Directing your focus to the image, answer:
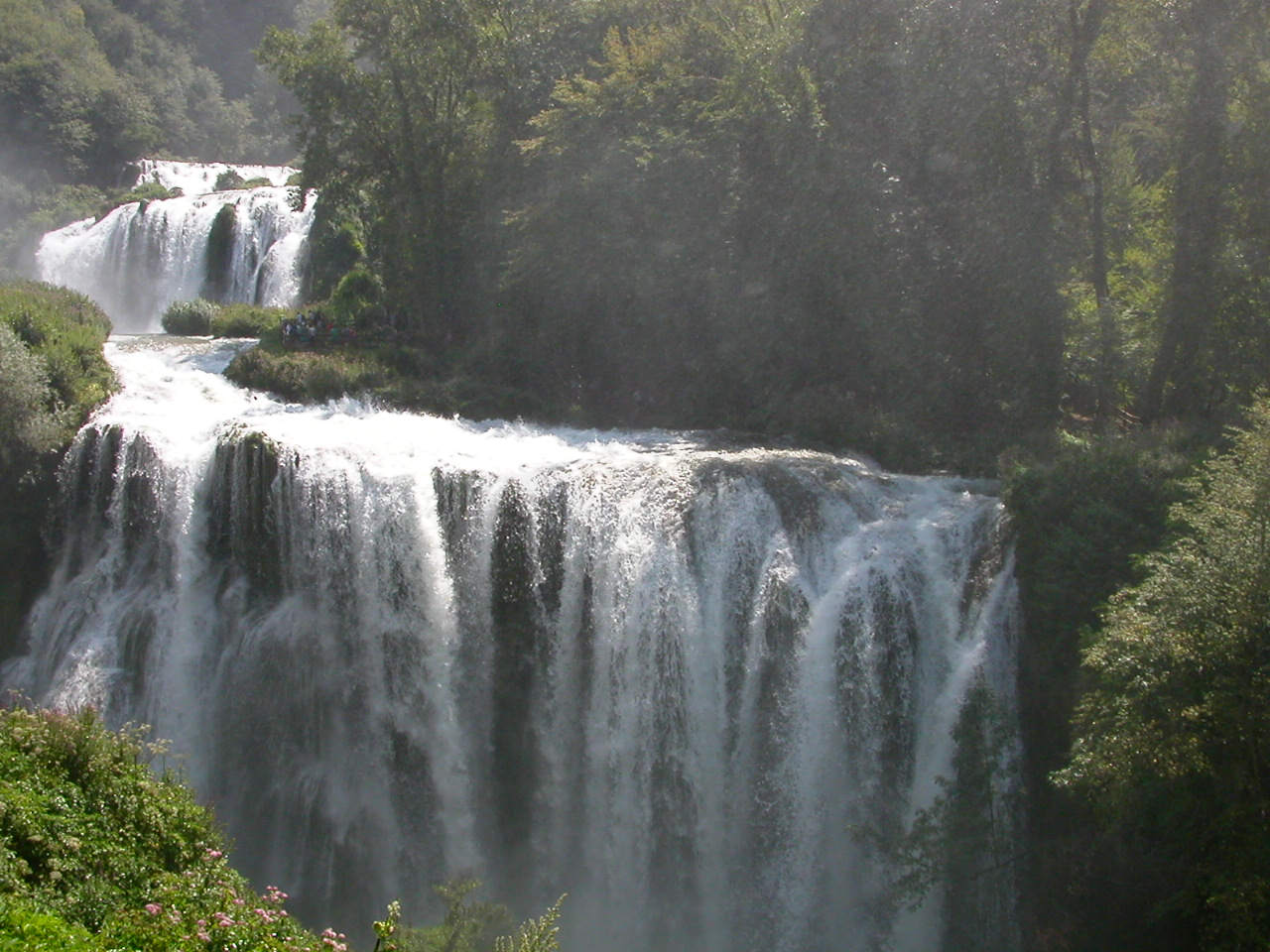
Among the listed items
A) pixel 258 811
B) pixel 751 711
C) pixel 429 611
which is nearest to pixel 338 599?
pixel 429 611

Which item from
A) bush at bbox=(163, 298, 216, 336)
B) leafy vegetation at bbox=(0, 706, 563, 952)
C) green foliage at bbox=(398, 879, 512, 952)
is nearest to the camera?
leafy vegetation at bbox=(0, 706, 563, 952)

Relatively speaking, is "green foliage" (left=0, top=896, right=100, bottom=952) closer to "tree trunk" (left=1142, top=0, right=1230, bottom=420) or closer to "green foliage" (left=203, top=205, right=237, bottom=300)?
"tree trunk" (left=1142, top=0, right=1230, bottom=420)

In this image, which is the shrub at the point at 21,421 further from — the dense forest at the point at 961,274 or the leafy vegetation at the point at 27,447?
the dense forest at the point at 961,274

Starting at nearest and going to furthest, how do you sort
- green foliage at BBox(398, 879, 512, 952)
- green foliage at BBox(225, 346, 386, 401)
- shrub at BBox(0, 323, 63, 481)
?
green foliage at BBox(398, 879, 512, 952) < shrub at BBox(0, 323, 63, 481) < green foliage at BBox(225, 346, 386, 401)

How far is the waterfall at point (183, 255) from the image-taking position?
36.1 meters

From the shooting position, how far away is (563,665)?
1711 centimetres

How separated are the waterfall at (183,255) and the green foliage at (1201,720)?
28.7 metres

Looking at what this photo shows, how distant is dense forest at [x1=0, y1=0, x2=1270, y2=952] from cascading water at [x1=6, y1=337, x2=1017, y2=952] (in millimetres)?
1779

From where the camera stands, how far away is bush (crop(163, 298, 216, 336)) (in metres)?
30.1

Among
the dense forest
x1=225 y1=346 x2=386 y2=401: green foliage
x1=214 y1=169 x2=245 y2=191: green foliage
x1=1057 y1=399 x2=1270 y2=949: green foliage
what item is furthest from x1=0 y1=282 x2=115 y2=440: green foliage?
x1=214 y1=169 x2=245 y2=191: green foliage

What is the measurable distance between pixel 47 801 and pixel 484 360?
1754 cm

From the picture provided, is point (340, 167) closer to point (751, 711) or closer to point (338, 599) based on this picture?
point (338, 599)

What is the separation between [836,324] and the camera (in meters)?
23.7

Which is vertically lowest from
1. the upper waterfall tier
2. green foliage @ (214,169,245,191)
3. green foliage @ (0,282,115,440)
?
green foliage @ (0,282,115,440)
